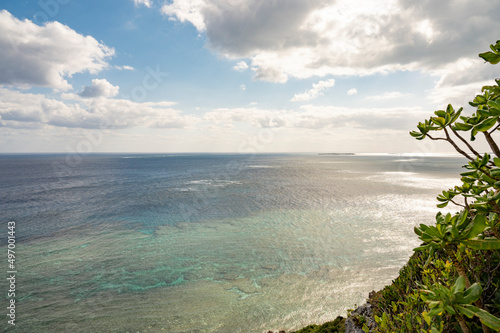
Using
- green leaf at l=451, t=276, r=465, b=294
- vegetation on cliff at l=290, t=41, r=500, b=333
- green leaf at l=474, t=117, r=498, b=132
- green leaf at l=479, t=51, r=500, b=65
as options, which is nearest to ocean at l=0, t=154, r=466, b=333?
vegetation on cliff at l=290, t=41, r=500, b=333

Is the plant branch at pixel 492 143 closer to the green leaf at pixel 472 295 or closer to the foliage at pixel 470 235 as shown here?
the foliage at pixel 470 235

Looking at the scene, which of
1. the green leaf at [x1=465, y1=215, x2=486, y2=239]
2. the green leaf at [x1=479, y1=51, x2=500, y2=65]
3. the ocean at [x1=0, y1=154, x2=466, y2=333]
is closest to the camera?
the green leaf at [x1=465, y1=215, x2=486, y2=239]

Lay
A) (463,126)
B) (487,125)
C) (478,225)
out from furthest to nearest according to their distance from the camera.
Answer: (463,126) < (487,125) < (478,225)

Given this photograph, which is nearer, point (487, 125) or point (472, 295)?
point (472, 295)

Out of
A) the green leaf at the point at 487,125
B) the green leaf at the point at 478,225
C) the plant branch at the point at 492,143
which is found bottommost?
the green leaf at the point at 478,225

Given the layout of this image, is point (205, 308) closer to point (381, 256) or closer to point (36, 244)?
point (381, 256)

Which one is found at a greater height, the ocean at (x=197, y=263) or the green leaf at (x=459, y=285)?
the green leaf at (x=459, y=285)

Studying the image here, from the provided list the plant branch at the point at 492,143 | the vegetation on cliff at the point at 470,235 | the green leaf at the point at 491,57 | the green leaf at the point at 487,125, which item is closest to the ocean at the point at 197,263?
the vegetation on cliff at the point at 470,235

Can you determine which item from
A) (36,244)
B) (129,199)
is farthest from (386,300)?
(129,199)

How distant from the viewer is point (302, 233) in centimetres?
2988

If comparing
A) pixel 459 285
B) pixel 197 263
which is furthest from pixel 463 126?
pixel 197 263

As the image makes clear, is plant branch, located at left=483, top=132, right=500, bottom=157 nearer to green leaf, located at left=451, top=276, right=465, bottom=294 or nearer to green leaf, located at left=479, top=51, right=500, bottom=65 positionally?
green leaf, located at left=479, top=51, right=500, bottom=65

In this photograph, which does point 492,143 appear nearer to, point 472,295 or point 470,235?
point 470,235

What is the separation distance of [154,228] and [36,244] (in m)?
12.8
